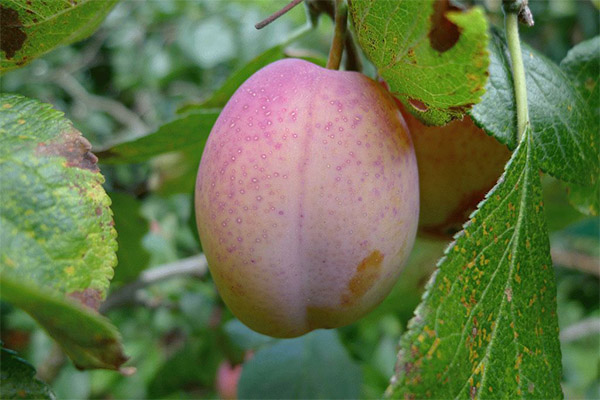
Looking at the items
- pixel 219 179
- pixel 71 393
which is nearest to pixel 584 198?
pixel 219 179

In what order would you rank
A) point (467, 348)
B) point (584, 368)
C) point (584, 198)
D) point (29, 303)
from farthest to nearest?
Answer: point (584, 368)
point (584, 198)
point (467, 348)
point (29, 303)

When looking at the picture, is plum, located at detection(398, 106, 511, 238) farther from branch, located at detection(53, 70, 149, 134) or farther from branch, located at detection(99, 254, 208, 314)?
branch, located at detection(53, 70, 149, 134)

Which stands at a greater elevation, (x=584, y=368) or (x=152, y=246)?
(x=152, y=246)

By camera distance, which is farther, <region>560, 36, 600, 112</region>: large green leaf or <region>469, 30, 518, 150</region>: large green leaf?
<region>560, 36, 600, 112</region>: large green leaf

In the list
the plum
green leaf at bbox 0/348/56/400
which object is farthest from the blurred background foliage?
green leaf at bbox 0/348/56/400

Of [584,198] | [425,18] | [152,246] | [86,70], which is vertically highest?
[425,18]

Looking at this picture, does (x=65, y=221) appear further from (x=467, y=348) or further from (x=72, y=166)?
(x=467, y=348)
